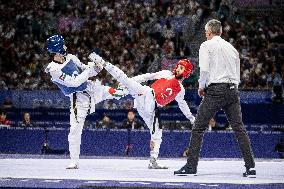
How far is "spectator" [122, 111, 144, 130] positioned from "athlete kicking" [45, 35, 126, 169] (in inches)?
260

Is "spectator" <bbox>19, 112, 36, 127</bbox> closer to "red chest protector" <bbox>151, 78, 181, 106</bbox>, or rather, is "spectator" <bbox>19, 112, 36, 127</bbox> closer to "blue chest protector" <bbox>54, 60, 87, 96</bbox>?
"blue chest protector" <bbox>54, 60, 87, 96</bbox>

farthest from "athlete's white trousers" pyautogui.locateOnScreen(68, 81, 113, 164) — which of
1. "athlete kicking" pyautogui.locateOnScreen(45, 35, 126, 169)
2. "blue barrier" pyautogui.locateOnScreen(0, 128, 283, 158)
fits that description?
"blue barrier" pyautogui.locateOnScreen(0, 128, 283, 158)

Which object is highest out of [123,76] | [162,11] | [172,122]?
[162,11]

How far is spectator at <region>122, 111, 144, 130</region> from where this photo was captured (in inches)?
640

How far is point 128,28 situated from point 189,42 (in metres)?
2.45

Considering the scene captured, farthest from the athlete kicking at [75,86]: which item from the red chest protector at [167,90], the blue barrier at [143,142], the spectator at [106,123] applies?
the spectator at [106,123]

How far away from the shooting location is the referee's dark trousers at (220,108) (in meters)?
7.88

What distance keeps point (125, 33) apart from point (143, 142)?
8.41 meters

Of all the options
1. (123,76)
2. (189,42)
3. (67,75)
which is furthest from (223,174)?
(189,42)

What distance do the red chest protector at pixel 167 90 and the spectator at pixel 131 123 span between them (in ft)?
22.0

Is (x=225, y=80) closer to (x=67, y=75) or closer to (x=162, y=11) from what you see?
(x=67, y=75)

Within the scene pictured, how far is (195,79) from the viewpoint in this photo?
20.2m

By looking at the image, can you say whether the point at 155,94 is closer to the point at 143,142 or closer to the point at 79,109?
the point at 79,109

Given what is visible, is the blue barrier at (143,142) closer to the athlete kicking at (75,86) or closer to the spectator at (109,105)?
the spectator at (109,105)
